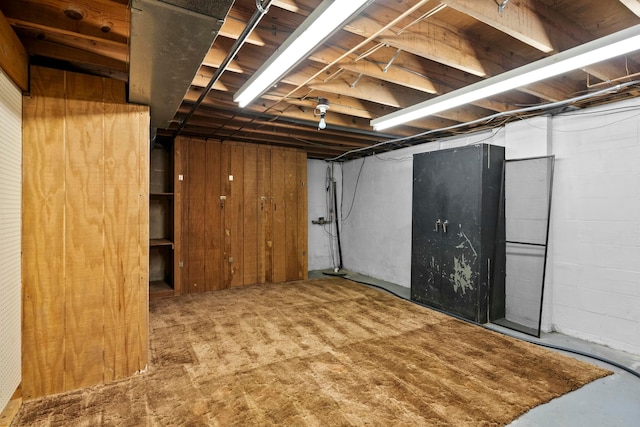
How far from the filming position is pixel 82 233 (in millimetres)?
2203

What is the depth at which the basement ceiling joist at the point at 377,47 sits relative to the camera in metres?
1.81

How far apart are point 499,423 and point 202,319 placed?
295 cm

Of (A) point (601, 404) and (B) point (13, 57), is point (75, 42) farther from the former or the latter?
(A) point (601, 404)

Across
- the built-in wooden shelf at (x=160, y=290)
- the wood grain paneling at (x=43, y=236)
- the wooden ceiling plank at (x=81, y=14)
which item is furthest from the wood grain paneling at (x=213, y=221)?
the wooden ceiling plank at (x=81, y=14)

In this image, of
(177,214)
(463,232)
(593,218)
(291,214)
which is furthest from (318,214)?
(593,218)

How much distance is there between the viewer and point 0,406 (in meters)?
1.75

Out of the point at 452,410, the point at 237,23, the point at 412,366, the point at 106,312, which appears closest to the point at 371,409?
the point at 452,410

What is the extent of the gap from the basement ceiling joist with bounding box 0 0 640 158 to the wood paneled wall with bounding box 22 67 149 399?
329 millimetres

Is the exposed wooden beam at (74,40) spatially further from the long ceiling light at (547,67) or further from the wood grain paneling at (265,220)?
the wood grain paneling at (265,220)

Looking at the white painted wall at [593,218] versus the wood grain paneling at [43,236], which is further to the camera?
the white painted wall at [593,218]

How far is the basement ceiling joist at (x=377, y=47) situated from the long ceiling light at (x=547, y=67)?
0.38 ft

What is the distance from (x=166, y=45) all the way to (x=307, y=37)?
2.39 ft

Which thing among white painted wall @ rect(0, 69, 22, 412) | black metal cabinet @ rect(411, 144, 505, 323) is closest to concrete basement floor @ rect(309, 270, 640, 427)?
black metal cabinet @ rect(411, 144, 505, 323)

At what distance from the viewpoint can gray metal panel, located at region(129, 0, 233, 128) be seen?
1.27m
